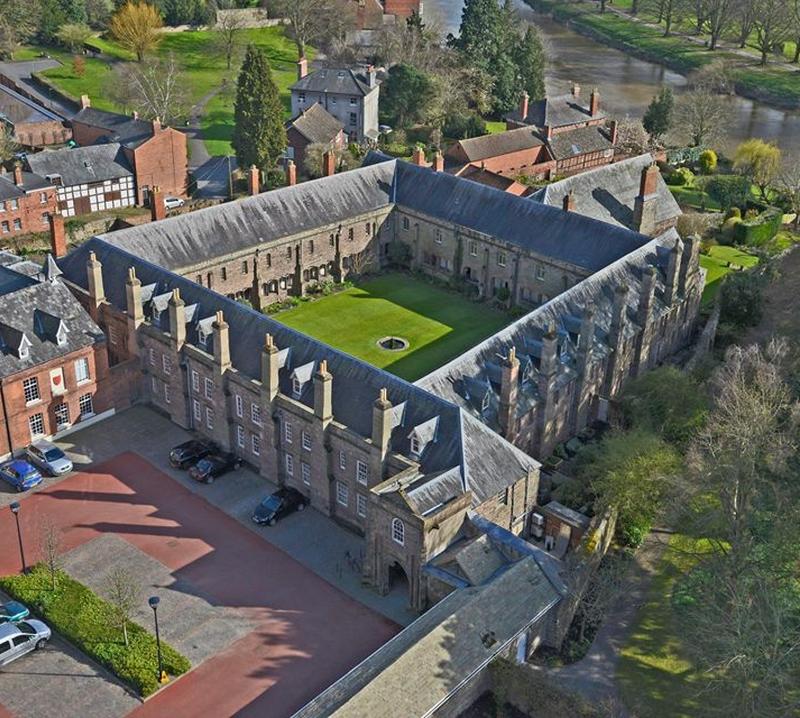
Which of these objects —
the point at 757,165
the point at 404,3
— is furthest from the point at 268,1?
the point at 757,165

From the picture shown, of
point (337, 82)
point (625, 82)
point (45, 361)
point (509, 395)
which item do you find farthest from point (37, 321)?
point (625, 82)

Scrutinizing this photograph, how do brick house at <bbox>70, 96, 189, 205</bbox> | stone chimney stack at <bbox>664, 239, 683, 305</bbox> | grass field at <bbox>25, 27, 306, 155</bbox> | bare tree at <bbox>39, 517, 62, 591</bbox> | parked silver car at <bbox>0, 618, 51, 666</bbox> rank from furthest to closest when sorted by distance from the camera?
grass field at <bbox>25, 27, 306, 155</bbox> → brick house at <bbox>70, 96, 189, 205</bbox> → stone chimney stack at <bbox>664, 239, 683, 305</bbox> → bare tree at <bbox>39, 517, 62, 591</bbox> → parked silver car at <bbox>0, 618, 51, 666</bbox>

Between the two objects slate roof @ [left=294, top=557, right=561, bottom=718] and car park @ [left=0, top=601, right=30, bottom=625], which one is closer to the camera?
slate roof @ [left=294, top=557, right=561, bottom=718]

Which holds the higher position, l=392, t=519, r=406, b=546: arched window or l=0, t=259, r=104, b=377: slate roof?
l=0, t=259, r=104, b=377: slate roof

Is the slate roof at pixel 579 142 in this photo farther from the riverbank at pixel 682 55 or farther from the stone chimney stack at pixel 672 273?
the riverbank at pixel 682 55

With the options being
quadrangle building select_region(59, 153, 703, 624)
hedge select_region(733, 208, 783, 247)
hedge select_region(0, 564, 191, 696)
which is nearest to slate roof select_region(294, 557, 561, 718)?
quadrangle building select_region(59, 153, 703, 624)

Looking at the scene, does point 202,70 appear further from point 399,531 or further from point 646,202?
point 399,531

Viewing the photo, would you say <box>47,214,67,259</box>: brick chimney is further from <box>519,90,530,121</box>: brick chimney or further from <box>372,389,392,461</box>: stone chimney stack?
<box>519,90,530,121</box>: brick chimney

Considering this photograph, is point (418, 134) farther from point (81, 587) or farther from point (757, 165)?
point (81, 587)
